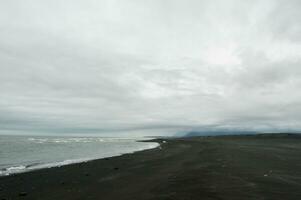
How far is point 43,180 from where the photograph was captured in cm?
2136

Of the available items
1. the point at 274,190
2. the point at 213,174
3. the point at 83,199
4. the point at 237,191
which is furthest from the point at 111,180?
the point at 274,190

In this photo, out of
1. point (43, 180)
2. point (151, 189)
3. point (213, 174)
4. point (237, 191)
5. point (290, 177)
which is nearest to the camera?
point (237, 191)

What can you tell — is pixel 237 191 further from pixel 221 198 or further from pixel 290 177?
pixel 290 177

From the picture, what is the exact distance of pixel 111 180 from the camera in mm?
20484

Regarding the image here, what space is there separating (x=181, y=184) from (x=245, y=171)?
6.59 m

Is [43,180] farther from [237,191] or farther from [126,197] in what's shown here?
[237,191]

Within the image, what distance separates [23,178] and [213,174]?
Answer: 48.8 ft

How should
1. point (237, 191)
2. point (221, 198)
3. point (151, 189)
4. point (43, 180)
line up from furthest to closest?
point (43, 180) → point (151, 189) → point (237, 191) → point (221, 198)

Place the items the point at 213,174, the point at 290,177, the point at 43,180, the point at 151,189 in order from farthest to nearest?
the point at 43,180 → the point at 213,174 → the point at 290,177 → the point at 151,189

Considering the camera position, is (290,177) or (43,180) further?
(43,180)

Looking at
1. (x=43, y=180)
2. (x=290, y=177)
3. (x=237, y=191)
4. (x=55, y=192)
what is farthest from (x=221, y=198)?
(x=43, y=180)

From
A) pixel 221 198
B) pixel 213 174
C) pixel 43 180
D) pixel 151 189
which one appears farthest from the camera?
pixel 43 180

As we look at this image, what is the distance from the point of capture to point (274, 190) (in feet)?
46.8

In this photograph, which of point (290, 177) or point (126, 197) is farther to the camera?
point (290, 177)
